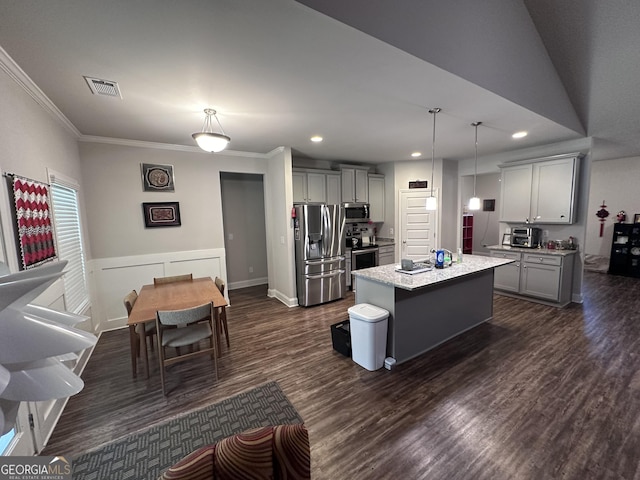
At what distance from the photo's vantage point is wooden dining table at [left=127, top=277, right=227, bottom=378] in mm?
2439

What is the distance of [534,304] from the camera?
14.2 feet

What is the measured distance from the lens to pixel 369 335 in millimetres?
2596

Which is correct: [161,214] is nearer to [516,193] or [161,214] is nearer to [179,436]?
[179,436]

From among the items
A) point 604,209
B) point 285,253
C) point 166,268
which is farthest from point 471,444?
point 604,209

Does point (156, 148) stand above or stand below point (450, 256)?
above

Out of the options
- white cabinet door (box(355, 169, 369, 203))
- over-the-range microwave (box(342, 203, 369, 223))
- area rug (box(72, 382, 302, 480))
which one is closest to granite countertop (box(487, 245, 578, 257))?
over-the-range microwave (box(342, 203, 369, 223))

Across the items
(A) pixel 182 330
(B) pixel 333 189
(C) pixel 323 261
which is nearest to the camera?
(A) pixel 182 330

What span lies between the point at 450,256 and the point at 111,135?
15.2 ft

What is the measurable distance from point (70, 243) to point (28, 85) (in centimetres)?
162

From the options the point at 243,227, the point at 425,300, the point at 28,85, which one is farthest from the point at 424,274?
the point at 243,227

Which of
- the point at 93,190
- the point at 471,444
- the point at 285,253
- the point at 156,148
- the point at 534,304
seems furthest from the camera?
the point at 285,253

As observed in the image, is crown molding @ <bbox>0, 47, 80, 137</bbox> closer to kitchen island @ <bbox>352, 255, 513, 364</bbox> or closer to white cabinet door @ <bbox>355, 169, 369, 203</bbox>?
kitchen island @ <bbox>352, 255, 513, 364</bbox>

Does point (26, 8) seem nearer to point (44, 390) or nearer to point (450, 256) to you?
point (44, 390)

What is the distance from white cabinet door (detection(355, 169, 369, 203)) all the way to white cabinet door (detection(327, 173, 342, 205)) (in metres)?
0.45
